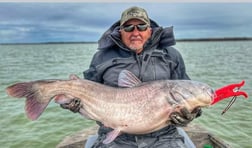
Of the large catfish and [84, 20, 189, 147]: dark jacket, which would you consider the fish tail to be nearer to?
the large catfish

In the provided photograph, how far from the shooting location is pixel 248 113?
10.2 m

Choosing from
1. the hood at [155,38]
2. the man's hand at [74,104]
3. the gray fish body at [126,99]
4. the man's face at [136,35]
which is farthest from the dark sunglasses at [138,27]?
the man's hand at [74,104]

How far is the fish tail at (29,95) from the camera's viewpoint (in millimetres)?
3406

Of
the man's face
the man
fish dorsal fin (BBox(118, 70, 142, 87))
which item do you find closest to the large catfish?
fish dorsal fin (BBox(118, 70, 142, 87))

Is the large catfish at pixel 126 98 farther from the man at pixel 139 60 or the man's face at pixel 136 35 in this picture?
the man's face at pixel 136 35

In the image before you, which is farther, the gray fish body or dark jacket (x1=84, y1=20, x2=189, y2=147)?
dark jacket (x1=84, y1=20, x2=189, y2=147)

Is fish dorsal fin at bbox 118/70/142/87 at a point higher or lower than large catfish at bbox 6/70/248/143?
higher

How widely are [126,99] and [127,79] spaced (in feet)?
0.85

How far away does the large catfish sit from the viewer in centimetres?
338

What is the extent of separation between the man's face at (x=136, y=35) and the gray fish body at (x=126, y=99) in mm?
606

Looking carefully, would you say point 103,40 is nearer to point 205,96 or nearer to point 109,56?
point 109,56

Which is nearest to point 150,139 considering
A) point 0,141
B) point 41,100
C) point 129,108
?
point 129,108

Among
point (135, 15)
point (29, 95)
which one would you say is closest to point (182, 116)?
point (135, 15)

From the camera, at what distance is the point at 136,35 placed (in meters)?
3.95
